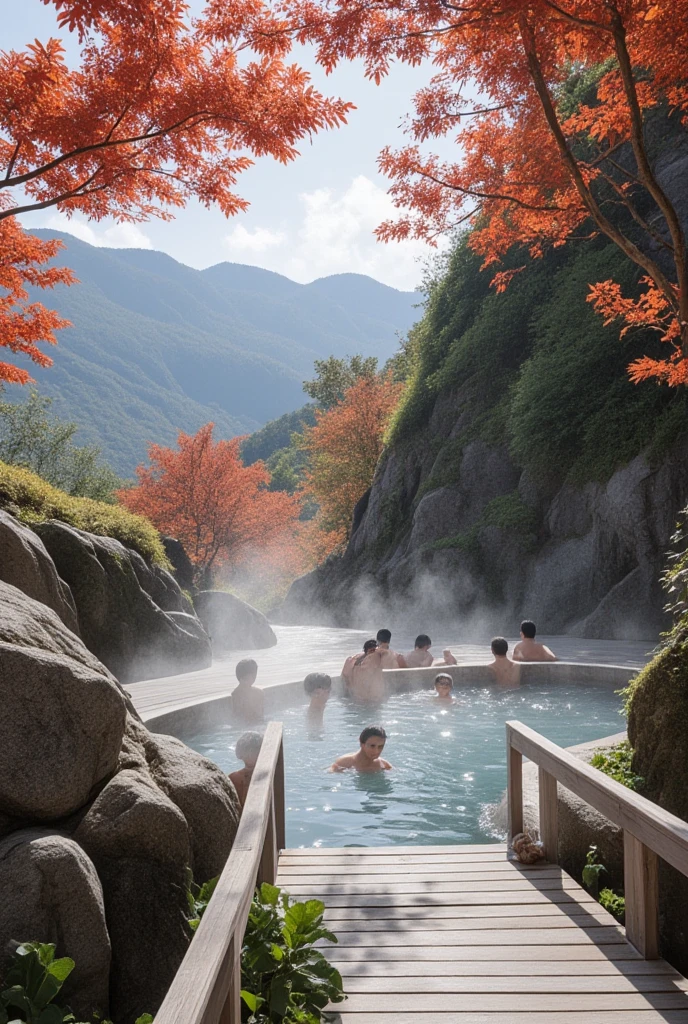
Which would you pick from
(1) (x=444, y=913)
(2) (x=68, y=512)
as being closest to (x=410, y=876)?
(1) (x=444, y=913)

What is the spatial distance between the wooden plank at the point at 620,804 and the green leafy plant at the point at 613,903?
58 centimetres

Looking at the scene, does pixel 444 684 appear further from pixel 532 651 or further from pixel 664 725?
pixel 664 725

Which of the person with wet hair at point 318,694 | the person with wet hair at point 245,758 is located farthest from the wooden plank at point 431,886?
the person with wet hair at point 318,694

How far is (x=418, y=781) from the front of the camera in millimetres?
8086

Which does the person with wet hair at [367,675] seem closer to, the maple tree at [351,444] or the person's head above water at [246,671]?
the person's head above water at [246,671]

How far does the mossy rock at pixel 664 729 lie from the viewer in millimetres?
4090

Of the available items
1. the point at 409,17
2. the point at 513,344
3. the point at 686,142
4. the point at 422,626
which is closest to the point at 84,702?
the point at 409,17

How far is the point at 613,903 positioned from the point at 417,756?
5.24 meters

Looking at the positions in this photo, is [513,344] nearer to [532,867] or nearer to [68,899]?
[532,867]

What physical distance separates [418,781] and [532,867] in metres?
3.99

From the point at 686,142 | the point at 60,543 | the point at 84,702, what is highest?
the point at 686,142

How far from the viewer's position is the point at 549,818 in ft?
14.0

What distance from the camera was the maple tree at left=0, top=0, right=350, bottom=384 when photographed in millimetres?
7262

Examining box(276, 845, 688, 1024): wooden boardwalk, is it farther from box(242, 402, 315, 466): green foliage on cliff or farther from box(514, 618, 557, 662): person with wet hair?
box(242, 402, 315, 466): green foliage on cliff
